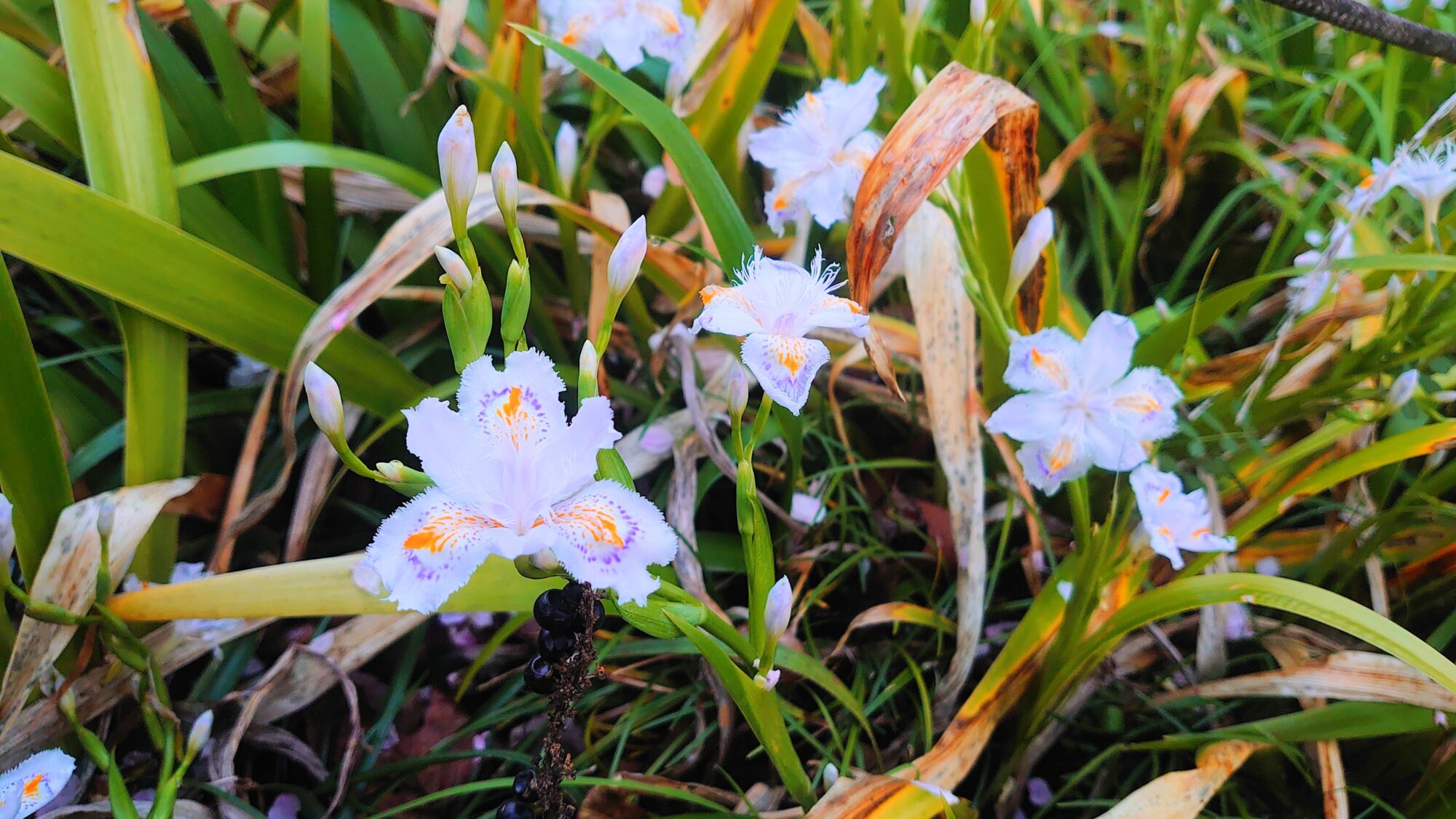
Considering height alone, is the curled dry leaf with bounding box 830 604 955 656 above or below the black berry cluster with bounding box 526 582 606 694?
below

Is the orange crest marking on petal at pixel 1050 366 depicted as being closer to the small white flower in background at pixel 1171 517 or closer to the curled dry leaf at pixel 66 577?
the small white flower in background at pixel 1171 517

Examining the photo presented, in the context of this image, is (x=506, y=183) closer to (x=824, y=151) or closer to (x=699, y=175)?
(x=699, y=175)

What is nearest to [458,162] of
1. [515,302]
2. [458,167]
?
[458,167]

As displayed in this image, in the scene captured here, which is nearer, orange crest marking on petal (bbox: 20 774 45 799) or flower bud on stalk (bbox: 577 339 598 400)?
flower bud on stalk (bbox: 577 339 598 400)

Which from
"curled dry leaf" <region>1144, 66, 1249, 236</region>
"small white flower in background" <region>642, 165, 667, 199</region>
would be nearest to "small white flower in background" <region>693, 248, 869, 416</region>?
"small white flower in background" <region>642, 165, 667, 199</region>

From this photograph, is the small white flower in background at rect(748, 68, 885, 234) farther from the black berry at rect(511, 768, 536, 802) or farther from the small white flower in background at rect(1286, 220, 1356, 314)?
the black berry at rect(511, 768, 536, 802)

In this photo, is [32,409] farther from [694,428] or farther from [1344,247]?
[1344,247]

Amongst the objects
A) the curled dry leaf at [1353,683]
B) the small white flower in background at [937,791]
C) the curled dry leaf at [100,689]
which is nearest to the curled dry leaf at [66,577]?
the curled dry leaf at [100,689]
